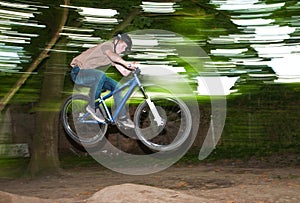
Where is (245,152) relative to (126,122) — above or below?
below

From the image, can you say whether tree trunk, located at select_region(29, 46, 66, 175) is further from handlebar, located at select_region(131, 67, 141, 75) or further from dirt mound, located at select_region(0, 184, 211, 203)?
handlebar, located at select_region(131, 67, 141, 75)

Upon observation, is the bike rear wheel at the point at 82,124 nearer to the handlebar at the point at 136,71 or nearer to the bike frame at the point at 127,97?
the bike frame at the point at 127,97

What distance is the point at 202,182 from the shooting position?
30.6ft

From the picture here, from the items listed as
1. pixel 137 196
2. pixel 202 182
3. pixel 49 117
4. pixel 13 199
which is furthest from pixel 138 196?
pixel 49 117

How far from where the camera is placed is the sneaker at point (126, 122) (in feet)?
16.4

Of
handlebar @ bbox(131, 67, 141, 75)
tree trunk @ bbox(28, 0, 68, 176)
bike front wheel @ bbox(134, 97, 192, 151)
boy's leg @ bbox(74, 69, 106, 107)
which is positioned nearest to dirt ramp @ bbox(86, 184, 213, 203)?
tree trunk @ bbox(28, 0, 68, 176)

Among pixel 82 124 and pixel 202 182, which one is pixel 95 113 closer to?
pixel 82 124

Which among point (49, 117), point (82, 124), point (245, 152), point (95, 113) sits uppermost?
point (95, 113)

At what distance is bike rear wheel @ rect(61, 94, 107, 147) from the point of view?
5152 millimetres

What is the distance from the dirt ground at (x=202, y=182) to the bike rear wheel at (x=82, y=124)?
292 centimetres

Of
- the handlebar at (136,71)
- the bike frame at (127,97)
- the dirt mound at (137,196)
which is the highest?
the handlebar at (136,71)

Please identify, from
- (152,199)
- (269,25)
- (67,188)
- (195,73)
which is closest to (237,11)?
(269,25)

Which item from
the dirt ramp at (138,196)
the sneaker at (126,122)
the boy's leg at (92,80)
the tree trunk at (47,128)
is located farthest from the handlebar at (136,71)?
the tree trunk at (47,128)

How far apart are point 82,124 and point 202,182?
458 centimetres
